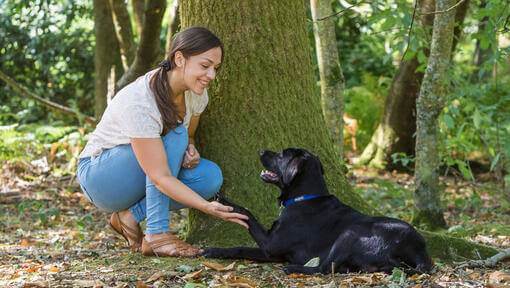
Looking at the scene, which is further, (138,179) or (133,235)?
(133,235)

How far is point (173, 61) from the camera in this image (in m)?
3.58

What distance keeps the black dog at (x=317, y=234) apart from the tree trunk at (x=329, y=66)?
7.93ft

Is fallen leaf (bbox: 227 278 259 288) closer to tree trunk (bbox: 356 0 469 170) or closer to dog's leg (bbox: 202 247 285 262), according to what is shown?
dog's leg (bbox: 202 247 285 262)

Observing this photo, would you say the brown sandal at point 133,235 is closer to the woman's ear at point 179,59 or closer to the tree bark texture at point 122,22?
the woman's ear at point 179,59

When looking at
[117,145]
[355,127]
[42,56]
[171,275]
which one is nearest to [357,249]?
[171,275]

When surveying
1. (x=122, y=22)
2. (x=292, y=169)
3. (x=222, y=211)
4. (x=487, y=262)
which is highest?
(x=122, y=22)

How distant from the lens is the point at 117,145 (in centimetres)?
370

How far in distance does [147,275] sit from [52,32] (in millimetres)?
10436

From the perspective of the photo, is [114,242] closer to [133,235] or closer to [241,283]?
[133,235]

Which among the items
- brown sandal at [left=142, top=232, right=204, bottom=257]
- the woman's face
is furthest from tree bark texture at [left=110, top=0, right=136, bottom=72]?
brown sandal at [left=142, top=232, right=204, bottom=257]

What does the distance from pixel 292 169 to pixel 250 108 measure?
2.32 ft

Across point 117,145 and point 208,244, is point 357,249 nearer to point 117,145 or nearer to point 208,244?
point 208,244

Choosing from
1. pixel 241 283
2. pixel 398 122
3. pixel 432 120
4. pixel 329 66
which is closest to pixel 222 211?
pixel 241 283

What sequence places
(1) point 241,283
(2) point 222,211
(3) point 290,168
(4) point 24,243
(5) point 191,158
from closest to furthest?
(1) point 241,283 → (2) point 222,211 → (3) point 290,168 → (5) point 191,158 → (4) point 24,243
